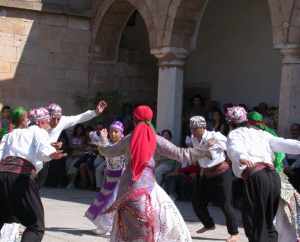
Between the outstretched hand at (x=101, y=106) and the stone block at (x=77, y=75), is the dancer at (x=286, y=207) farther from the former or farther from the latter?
the stone block at (x=77, y=75)

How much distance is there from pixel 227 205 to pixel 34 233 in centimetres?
283

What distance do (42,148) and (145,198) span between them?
1.02 metres

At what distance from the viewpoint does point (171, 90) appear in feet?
45.0

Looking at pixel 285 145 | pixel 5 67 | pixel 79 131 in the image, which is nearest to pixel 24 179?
pixel 285 145

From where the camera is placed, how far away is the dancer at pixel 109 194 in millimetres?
8836

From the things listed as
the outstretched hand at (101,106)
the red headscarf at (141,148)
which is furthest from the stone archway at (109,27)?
the red headscarf at (141,148)

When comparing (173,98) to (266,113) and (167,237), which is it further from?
(167,237)

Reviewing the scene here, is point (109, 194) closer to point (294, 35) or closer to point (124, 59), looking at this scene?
point (294, 35)

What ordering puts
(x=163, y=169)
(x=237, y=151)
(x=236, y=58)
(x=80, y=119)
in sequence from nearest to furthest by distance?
(x=237, y=151) → (x=80, y=119) → (x=163, y=169) → (x=236, y=58)

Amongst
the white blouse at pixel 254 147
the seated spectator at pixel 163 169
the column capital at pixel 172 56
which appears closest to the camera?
the white blouse at pixel 254 147

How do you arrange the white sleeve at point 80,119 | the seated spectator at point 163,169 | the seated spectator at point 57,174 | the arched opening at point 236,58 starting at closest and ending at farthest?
the white sleeve at point 80,119
the seated spectator at point 163,169
the arched opening at point 236,58
the seated spectator at point 57,174

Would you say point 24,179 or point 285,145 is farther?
point 285,145

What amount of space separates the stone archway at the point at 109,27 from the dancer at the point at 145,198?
943 centimetres

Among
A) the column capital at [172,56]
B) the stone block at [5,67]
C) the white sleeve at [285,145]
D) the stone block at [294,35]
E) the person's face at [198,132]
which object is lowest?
the person's face at [198,132]
